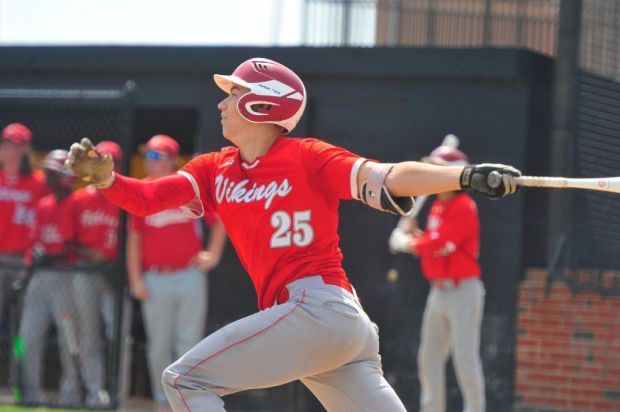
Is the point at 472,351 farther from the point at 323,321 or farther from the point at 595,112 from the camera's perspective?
the point at 323,321

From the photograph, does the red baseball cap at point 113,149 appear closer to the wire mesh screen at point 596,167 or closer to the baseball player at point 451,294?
the baseball player at point 451,294

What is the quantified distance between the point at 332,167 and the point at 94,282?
18.4 ft

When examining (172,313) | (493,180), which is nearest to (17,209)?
(172,313)

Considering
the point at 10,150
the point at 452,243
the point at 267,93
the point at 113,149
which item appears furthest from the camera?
the point at 10,150

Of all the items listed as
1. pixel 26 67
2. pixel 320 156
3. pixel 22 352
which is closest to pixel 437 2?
pixel 26 67

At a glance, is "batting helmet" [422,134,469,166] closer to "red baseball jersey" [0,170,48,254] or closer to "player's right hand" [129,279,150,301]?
"player's right hand" [129,279,150,301]

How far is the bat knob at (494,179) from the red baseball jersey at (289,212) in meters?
0.72

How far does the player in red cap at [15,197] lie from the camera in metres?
11.1

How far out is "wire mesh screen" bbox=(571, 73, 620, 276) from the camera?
10.2 meters

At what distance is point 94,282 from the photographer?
10.8m

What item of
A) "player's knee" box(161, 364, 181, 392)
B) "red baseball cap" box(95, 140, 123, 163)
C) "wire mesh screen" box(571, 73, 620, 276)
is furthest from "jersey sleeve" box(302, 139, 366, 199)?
"red baseball cap" box(95, 140, 123, 163)

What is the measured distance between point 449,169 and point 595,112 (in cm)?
558

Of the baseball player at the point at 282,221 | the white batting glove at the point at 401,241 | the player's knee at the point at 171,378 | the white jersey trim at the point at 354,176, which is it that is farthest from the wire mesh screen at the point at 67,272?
the white jersey trim at the point at 354,176

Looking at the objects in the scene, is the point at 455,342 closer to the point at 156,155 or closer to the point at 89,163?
the point at 156,155
